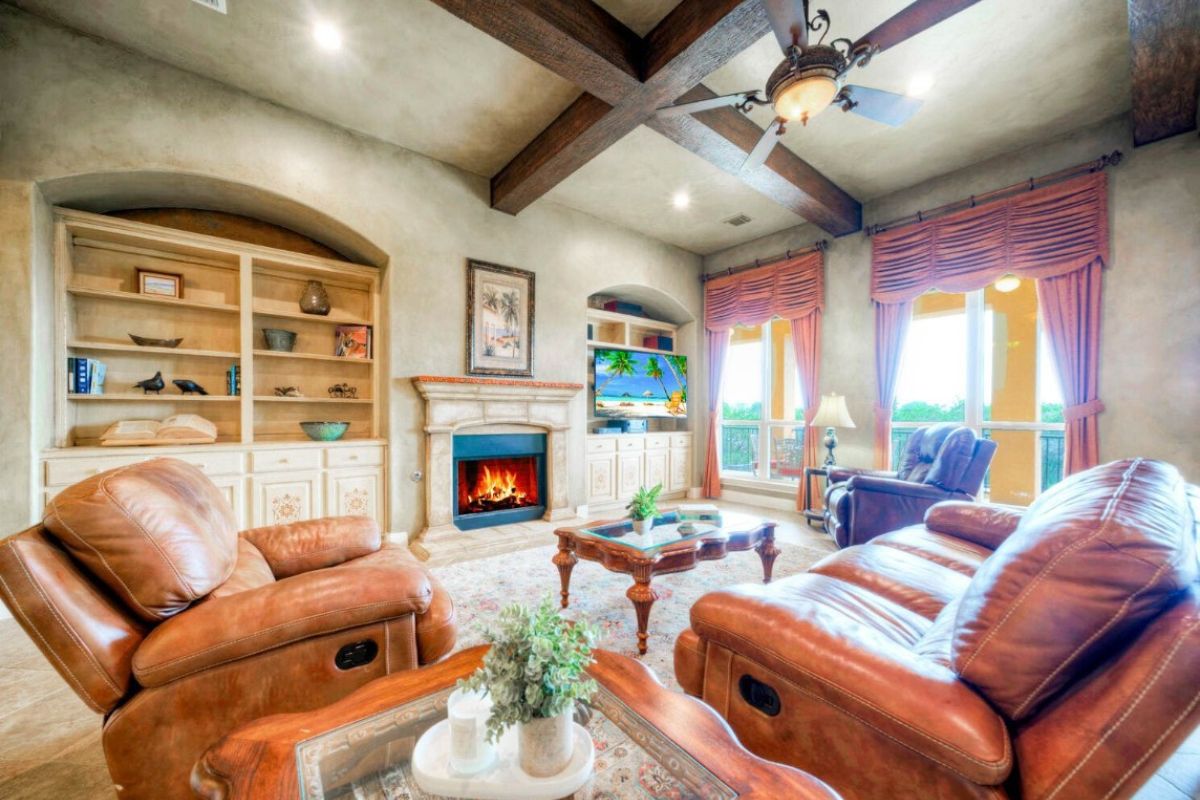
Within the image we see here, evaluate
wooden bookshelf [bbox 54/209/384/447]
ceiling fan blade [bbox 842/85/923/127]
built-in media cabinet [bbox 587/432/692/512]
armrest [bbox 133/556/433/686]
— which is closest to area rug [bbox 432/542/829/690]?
armrest [bbox 133/556/433/686]

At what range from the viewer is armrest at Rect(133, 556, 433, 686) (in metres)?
1.07

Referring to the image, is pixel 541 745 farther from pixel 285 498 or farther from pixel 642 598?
pixel 285 498

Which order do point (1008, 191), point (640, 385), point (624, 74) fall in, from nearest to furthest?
point (624, 74) → point (1008, 191) → point (640, 385)

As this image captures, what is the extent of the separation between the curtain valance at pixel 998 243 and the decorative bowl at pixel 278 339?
16.2 feet

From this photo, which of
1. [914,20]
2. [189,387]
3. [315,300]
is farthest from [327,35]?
[914,20]

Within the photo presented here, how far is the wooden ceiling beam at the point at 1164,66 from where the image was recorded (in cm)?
202

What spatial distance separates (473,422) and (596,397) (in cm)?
154

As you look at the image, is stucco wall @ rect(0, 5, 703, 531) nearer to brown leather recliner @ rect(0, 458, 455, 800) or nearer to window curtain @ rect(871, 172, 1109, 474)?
brown leather recliner @ rect(0, 458, 455, 800)

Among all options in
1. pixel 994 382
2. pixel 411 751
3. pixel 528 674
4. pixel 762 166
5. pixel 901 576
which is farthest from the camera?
pixel 994 382

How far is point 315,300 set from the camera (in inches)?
137

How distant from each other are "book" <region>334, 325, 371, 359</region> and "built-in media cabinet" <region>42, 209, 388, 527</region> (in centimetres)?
2

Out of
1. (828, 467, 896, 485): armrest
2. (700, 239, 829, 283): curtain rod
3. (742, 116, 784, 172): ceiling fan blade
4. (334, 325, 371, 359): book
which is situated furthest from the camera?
(700, 239, 829, 283): curtain rod

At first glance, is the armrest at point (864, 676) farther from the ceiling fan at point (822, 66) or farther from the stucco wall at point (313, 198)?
the stucco wall at point (313, 198)

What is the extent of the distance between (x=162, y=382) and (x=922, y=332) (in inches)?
237
